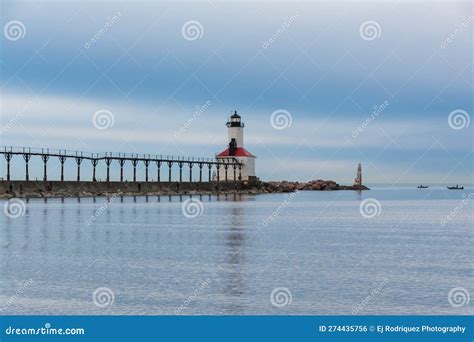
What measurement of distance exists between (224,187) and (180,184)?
12369mm

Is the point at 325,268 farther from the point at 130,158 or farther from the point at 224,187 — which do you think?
the point at 224,187

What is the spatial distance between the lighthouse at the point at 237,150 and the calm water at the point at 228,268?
7372 cm

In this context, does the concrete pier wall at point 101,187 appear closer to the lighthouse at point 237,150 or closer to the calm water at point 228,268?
the lighthouse at point 237,150

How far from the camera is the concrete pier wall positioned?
246ft

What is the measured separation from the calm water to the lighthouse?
2902 inches

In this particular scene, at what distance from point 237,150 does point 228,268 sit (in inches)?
3678

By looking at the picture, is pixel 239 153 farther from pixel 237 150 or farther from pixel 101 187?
pixel 101 187

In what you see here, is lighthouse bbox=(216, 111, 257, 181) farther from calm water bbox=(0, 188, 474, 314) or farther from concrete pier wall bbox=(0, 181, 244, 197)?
calm water bbox=(0, 188, 474, 314)

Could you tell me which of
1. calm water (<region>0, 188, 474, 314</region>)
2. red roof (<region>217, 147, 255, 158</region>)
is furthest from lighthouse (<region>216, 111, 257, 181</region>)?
calm water (<region>0, 188, 474, 314</region>)

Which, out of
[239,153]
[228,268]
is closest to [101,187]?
[239,153]

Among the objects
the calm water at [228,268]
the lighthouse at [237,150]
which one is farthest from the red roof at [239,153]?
the calm water at [228,268]
